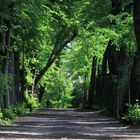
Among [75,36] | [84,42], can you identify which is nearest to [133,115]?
[84,42]

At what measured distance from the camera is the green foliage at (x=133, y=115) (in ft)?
82.4

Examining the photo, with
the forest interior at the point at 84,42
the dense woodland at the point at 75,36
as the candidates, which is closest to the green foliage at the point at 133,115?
the forest interior at the point at 84,42

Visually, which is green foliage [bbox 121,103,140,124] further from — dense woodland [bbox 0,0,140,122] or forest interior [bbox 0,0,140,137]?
dense woodland [bbox 0,0,140,122]

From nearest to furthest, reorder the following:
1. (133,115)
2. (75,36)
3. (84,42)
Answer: (133,115), (84,42), (75,36)

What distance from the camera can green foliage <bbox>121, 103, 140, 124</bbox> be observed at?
25103 mm

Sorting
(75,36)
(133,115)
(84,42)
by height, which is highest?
(75,36)

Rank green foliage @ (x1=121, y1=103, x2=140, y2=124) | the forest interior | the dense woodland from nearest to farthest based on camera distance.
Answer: green foliage @ (x1=121, y1=103, x2=140, y2=124), the forest interior, the dense woodland

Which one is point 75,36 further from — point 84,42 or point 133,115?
point 133,115

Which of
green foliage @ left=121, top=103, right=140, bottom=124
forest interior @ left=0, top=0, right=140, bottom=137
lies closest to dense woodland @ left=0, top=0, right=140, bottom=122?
forest interior @ left=0, top=0, right=140, bottom=137

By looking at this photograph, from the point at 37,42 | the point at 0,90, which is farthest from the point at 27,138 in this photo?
the point at 37,42

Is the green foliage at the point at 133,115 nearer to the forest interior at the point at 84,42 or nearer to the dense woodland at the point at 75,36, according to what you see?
the forest interior at the point at 84,42

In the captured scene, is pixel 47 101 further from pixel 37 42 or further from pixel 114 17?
pixel 114 17

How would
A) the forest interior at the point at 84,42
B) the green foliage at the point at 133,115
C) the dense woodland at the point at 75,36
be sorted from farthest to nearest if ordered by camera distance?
1. the dense woodland at the point at 75,36
2. the forest interior at the point at 84,42
3. the green foliage at the point at 133,115

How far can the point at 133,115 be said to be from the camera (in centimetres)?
2555
